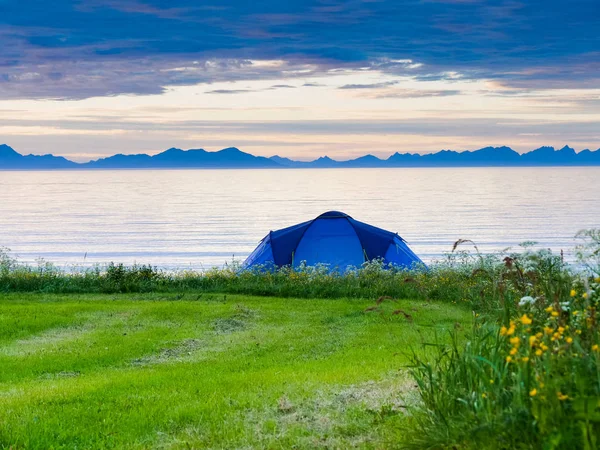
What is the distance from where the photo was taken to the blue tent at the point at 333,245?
25.6 m

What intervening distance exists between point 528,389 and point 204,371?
23.6 feet

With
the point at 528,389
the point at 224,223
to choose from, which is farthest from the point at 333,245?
the point at 224,223

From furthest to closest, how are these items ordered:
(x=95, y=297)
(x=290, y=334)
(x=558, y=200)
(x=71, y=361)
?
(x=558, y=200)
(x=95, y=297)
(x=290, y=334)
(x=71, y=361)

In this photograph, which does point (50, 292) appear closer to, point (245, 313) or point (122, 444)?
point (245, 313)

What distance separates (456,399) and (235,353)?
7647mm

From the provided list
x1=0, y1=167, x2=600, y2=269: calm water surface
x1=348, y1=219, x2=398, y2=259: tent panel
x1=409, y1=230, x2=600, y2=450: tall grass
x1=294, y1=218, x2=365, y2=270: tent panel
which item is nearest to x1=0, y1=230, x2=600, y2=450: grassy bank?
x1=409, y1=230, x2=600, y2=450: tall grass

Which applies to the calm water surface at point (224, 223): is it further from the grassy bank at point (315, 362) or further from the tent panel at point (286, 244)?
the grassy bank at point (315, 362)

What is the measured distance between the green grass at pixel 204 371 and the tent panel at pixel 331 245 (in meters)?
5.73

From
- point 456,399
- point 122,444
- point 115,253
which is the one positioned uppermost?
point 456,399

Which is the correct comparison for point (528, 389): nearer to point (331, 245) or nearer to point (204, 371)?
point (204, 371)

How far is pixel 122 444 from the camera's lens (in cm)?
752

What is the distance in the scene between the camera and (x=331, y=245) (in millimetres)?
25656

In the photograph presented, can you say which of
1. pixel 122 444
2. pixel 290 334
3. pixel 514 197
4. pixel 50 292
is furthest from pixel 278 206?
pixel 122 444

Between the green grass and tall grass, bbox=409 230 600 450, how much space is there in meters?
0.68
